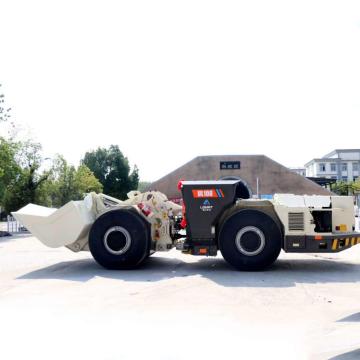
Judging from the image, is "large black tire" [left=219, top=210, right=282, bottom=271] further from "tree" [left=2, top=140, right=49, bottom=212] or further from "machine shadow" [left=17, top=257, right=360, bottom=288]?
"tree" [left=2, top=140, right=49, bottom=212]

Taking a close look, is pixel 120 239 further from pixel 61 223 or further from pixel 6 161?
pixel 6 161

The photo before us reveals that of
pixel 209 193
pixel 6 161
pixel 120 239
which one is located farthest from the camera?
pixel 6 161

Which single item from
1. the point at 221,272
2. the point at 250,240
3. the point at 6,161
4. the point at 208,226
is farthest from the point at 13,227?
the point at 250,240

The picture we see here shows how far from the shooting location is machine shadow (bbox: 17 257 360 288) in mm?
9172

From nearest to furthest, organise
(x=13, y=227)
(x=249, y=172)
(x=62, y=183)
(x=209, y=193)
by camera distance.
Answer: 1. (x=209, y=193)
2. (x=13, y=227)
3. (x=62, y=183)
4. (x=249, y=172)

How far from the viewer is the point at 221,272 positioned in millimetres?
10164

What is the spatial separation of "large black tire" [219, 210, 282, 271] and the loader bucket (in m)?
3.20

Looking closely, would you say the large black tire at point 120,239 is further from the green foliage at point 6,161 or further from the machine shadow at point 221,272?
the green foliage at point 6,161

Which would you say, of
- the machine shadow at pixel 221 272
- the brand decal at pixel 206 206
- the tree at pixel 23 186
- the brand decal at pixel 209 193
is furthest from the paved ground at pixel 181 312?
the tree at pixel 23 186

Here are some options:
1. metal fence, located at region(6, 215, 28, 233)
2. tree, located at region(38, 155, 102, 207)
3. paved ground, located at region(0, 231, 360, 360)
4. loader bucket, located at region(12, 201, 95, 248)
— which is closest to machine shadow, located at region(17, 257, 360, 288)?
paved ground, located at region(0, 231, 360, 360)

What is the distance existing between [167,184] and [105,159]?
2742 centimetres

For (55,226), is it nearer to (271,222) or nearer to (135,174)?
(271,222)

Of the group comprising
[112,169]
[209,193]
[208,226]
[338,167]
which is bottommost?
[208,226]

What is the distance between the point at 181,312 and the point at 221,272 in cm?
350
